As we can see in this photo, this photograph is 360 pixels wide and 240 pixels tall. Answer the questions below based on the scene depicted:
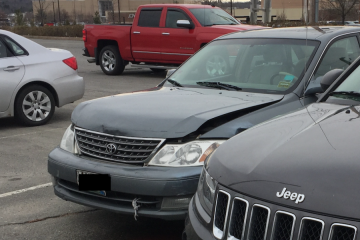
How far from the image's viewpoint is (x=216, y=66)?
560 cm

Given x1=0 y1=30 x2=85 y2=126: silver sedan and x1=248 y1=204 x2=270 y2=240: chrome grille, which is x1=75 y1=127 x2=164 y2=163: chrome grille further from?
x1=0 y1=30 x2=85 y2=126: silver sedan

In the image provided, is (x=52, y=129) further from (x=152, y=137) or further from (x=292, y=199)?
(x=292, y=199)

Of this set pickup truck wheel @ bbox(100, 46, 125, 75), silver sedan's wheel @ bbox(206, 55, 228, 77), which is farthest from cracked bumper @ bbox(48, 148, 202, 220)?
pickup truck wheel @ bbox(100, 46, 125, 75)

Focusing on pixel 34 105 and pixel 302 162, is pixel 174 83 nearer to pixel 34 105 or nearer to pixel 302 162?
pixel 302 162

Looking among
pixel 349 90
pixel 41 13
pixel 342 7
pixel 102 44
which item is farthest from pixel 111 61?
pixel 41 13

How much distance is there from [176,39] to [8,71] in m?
6.51

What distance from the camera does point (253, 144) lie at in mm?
2871

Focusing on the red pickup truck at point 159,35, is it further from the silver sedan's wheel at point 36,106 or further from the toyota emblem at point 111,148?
the toyota emblem at point 111,148

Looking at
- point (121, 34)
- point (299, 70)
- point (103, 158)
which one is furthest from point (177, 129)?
point (121, 34)

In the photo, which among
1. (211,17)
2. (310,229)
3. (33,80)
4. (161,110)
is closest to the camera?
(310,229)

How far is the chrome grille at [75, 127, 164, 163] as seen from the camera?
401 cm

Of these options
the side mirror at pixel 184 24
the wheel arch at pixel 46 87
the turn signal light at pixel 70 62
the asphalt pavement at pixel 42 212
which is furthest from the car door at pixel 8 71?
the side mirror at pixel 184 24

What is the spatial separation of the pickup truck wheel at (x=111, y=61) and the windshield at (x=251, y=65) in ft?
32.6

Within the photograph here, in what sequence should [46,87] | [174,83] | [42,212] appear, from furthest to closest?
[46,87] < [174,83] < [42,212]
